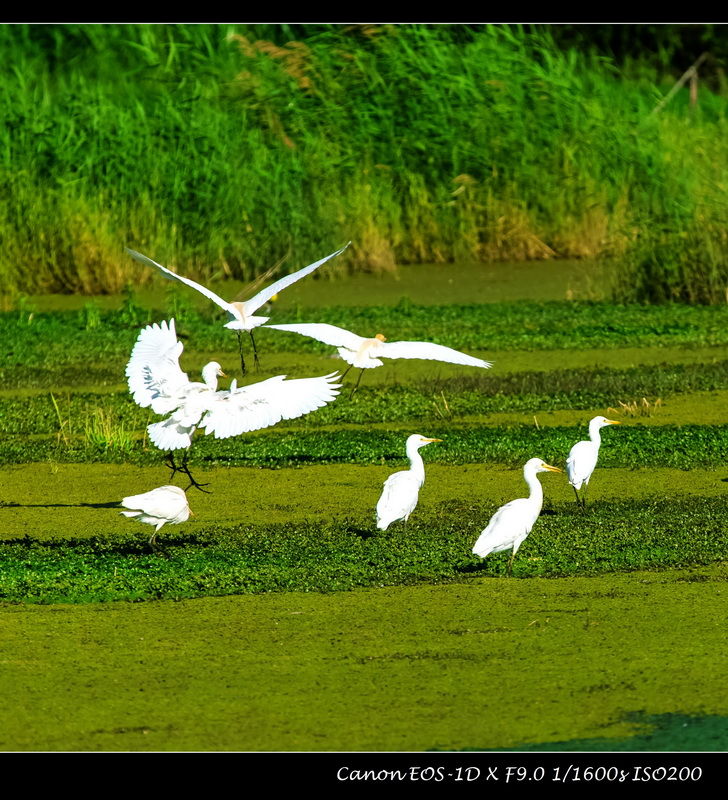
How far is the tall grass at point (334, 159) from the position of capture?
13008mm

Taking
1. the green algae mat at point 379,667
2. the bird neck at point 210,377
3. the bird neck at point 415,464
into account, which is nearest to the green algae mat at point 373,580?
the green algae mat at point 379,667

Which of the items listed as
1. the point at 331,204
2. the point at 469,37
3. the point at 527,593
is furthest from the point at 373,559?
the point at 469,37

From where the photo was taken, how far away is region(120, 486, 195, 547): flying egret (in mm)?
5648

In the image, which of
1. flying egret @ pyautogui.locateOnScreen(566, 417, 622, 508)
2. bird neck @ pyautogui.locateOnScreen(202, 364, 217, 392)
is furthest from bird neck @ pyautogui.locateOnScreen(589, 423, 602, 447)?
bird neck @ pyautogui.locateOnScreen(202, 364, 217, 392)

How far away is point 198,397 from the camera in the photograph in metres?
6.20

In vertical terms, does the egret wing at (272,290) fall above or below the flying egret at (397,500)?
above

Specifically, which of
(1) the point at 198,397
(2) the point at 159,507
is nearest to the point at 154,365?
(1) the point at 198,397

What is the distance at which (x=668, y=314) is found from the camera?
11.4m

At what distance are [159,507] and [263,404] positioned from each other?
0.67 meters

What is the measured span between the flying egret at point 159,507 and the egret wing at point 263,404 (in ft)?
1.15

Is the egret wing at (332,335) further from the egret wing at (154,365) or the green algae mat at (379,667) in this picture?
the green algae mat at (379,667)

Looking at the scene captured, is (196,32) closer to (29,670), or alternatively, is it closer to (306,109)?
(306,109)

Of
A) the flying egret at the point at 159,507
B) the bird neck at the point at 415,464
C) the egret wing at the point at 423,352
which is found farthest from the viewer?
the egret wing at the point at 423,352

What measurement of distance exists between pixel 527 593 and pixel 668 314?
654 centimetres
